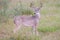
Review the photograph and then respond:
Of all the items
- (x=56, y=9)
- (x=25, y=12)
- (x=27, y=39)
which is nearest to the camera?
(x=27, y=39)

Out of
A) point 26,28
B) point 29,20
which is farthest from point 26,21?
point 26,28

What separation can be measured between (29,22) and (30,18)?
0.55ft

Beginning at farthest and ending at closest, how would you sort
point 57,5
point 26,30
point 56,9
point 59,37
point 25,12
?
point 57,5, point 56,9, point 25,12, point 26,30, point 59,37

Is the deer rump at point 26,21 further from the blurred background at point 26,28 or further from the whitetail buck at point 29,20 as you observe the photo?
the blurred background at point 26,28

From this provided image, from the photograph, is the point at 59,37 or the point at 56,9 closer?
the point at 59,37

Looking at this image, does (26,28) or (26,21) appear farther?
(26,28)

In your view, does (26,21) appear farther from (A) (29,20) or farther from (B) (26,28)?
(B) (26,28)

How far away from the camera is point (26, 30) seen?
8.97 metres

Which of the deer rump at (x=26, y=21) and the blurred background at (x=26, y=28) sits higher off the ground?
the deer rump at (x=26, y=21)

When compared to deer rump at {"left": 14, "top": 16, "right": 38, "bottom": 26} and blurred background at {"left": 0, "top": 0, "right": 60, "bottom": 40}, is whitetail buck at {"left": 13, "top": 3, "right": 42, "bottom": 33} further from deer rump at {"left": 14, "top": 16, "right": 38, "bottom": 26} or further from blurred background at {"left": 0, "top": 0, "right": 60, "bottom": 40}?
blurred background at {"left": 0, "top": 0, "right": 60, "bottom": 40}

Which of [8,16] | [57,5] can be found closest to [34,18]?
[8,16]

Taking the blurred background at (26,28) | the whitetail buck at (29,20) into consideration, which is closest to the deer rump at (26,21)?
the whitetail buck at (29,20)

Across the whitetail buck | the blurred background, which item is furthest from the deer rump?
the blurred background

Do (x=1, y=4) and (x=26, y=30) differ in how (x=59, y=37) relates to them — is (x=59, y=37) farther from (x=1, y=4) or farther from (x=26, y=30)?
(x=1, y=4)
